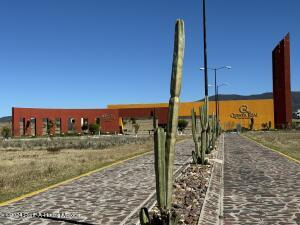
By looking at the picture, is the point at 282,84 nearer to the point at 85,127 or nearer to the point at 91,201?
the point at 85,127

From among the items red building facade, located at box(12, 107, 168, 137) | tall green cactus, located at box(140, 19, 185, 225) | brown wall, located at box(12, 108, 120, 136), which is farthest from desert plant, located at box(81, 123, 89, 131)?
tall green cactus, located at box(140, 19, 185, 225)

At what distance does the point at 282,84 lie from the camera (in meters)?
75.9

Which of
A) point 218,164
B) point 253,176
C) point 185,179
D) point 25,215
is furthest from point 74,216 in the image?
point 218,164

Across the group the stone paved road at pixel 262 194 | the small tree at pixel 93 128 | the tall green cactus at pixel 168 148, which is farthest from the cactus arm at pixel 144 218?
the small tree at pixel 93 128

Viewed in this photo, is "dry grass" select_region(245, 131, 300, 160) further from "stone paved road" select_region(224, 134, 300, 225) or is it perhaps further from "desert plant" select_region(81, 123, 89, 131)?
"desert plant" select_region(81, 123, 89, 131)

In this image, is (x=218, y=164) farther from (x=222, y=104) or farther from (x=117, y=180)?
(x=222, y=104)

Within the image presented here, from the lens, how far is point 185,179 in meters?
13.7

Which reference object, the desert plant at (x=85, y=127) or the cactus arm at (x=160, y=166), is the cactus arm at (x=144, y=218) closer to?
the cactus arm at (x=160, y=166)

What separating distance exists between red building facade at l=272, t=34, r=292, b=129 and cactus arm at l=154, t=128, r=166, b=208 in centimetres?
6931

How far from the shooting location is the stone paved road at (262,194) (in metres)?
8.60

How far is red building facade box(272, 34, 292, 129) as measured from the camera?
74.3m

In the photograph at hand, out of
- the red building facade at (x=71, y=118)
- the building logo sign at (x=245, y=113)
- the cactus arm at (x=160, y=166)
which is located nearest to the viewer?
the cactus arm at (x=160, y=166)

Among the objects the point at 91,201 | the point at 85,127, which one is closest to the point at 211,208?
the point at 91,201

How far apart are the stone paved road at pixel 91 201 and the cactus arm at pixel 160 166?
1192mm
